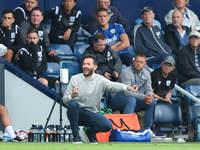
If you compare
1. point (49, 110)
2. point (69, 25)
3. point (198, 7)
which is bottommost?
point (49, 110)

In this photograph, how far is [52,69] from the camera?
8.03 meters

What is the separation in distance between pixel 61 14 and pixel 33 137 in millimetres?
3533

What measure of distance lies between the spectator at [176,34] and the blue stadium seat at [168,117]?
7.18 ft

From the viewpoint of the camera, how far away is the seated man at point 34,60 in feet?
24.0

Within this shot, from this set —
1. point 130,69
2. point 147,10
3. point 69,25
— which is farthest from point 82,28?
point 130,69

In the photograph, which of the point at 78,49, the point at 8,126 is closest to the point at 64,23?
the point at 78,49

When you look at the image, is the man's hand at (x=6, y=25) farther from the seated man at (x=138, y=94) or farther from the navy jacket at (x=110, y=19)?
the seated man at (x=138, y=94)

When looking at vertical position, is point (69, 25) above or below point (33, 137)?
above

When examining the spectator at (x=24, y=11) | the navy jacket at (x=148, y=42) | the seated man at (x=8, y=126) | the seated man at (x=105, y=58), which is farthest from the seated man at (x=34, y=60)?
the navy jacket at (x=148, y=42)

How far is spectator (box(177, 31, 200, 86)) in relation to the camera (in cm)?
836

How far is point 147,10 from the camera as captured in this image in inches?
352

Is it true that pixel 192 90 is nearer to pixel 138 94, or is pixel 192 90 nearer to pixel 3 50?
Result: pixel 138 94

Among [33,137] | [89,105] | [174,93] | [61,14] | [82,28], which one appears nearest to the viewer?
[89,105]

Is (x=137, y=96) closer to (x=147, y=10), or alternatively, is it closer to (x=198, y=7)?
(x=147, y=10)
